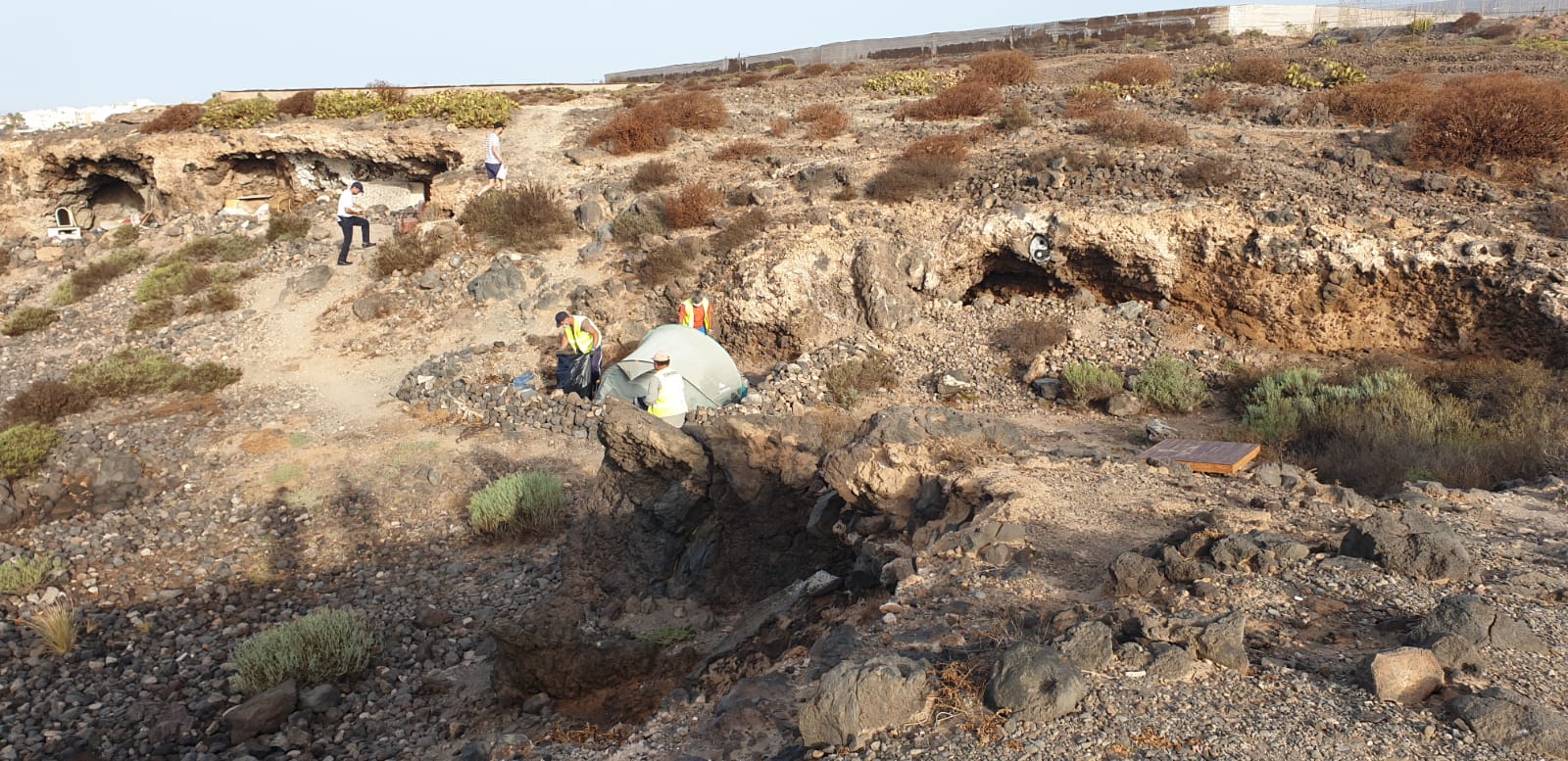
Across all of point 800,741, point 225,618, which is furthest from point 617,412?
point 800,741

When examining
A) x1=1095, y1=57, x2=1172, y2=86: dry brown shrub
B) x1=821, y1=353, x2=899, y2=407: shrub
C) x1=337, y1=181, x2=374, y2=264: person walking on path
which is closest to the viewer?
x1=821, y1=353, x2=899, y2=407: shrub

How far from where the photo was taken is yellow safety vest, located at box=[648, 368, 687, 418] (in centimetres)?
930

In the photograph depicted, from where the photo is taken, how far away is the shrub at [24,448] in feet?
31.8

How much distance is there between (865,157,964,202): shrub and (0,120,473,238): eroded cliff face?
32.6 ft

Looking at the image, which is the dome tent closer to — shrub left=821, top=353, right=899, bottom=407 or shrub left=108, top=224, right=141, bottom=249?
shrub left=821, top=353, right=899, bottom=407

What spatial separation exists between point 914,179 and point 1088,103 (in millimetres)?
5136

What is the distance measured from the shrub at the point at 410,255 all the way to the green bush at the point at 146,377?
3.12 meters

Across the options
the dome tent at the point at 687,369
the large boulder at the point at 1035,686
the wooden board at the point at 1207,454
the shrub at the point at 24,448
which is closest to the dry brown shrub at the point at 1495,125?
the wooden board at the point at 1207,454

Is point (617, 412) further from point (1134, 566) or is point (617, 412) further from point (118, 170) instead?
point (118, 170)

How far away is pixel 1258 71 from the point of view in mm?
18766

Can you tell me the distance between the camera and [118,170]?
70.0 feet

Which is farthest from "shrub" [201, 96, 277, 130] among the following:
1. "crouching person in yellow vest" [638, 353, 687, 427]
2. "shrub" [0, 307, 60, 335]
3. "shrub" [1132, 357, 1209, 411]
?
"shrub" [1132, 357, 1209, 411]

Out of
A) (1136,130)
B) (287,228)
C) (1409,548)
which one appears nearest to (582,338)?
(1409,548)

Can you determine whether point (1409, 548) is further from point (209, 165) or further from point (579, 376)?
point (209, 165)
